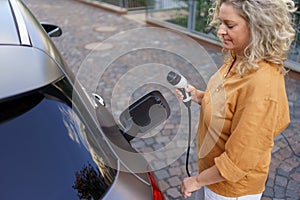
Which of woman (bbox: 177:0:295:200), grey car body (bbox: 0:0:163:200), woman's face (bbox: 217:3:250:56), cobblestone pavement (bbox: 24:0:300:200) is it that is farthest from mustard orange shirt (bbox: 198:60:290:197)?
cobblestone pavement (bbox: 24:0:300:200)

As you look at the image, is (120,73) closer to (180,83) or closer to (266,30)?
(180,83)

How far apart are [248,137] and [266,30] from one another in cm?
46

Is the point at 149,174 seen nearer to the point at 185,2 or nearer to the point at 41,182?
the point at 41,182

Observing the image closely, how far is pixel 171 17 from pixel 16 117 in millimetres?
6876

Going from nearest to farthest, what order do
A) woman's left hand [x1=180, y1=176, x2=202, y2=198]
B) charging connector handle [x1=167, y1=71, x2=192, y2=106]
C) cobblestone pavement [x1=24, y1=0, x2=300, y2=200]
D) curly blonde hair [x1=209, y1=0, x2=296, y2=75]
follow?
curly blonde hair [x1=209, y1=0, x2=296, y2=75]
woman's left hand [x1=180, y1=176, x2=202, y2=198]
charging connector handle [x1=167, y1=71, x2=192, y2=106]
cobblestone pavement [x1=24, y1=0, x2=300, y2=200]

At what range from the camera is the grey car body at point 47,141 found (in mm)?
1281

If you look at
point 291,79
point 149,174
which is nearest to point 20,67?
point 149,174

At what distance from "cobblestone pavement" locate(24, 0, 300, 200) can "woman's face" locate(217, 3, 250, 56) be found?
6.00ft

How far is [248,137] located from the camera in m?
1.32

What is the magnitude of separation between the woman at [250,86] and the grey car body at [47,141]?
45 centimetres

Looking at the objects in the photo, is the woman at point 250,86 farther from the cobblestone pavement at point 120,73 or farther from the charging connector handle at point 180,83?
the cobblestone pavement at point 120,73

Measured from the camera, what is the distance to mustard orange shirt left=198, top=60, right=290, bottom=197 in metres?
1.29

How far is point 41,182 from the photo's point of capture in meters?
1.29

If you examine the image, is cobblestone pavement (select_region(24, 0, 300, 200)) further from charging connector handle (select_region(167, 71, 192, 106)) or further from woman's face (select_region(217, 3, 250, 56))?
woman's face (select_region(217, 3, 250, 56))
